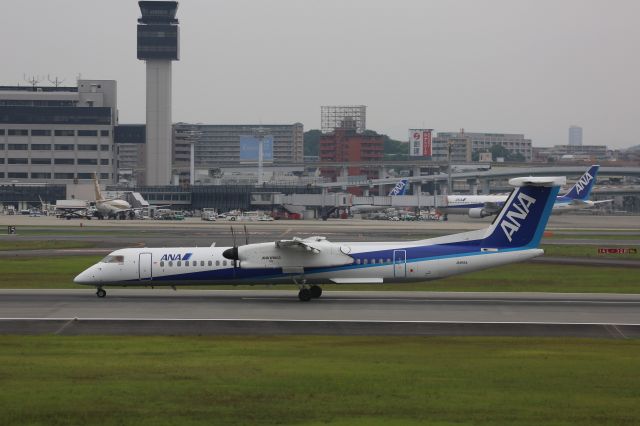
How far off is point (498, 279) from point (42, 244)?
4026 cm

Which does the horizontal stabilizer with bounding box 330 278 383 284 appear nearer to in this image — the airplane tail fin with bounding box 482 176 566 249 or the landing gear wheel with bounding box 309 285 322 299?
the landing gear wheel with bounding box 309 285 322 299

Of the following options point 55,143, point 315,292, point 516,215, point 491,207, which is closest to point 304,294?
point 315,292

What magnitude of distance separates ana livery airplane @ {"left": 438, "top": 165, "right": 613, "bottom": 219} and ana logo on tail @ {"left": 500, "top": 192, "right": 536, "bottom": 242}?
243ft

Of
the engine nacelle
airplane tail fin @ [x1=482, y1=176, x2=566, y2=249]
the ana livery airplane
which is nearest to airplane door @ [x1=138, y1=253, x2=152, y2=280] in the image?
airplane tail fin @ [x1=482, y1=176, x2=566, y2=249]

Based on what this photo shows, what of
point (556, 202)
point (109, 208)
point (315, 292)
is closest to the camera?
point (315, 292)

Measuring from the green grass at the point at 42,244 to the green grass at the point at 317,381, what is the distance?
43156mm

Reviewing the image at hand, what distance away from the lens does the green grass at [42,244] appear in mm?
69231

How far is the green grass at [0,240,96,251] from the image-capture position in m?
69.2

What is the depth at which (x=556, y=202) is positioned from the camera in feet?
374

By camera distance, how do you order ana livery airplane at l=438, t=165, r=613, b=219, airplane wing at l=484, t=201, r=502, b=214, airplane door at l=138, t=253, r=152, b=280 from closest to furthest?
airplane door at l=138, t=253, r=152, b=280, ana livery airplane at l=438, t=165, r=613, b=219, airplane wing at l=484, t=201, r=502, b=214

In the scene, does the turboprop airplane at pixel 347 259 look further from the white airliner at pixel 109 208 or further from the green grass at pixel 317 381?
the white airliner at pixel 109 208

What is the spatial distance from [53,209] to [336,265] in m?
120

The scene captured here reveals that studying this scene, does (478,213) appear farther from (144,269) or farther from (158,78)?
(144,269)

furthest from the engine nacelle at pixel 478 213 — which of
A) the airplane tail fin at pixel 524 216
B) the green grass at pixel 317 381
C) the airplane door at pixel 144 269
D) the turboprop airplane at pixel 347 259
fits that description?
the green grass at pixel 317 381
